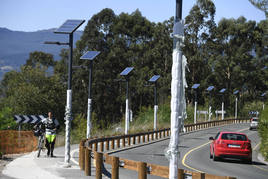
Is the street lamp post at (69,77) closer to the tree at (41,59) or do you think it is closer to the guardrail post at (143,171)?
the guardrail post at (143,171)

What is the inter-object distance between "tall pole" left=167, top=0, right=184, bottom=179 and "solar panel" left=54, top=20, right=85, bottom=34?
9031 mm

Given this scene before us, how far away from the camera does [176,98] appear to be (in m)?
9.19

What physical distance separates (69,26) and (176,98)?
10308mm

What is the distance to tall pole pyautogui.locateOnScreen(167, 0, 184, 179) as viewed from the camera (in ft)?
29.7

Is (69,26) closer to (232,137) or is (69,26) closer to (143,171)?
(143,171)

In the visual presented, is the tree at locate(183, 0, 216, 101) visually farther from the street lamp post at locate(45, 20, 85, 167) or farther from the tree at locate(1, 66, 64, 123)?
the street lamp post at locate(45, 20, 85, 167)

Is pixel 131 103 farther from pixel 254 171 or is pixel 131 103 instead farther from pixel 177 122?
pixel 177 122

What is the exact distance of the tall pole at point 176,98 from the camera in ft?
29.7

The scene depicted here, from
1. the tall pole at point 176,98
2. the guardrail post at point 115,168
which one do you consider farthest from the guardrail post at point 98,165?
the tall pole at point 176,98

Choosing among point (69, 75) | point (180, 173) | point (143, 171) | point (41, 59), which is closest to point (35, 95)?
point (41, 59)

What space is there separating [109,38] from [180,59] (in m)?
68.6

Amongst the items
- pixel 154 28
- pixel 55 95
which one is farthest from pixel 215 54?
pixel 55 95

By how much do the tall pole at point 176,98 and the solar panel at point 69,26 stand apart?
9.03 meters

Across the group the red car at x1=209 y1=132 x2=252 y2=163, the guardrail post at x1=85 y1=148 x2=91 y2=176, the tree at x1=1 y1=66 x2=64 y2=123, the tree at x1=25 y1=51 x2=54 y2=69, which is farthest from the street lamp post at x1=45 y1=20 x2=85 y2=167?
the tree at x1=25 y1=51 x2=54 y2=69
